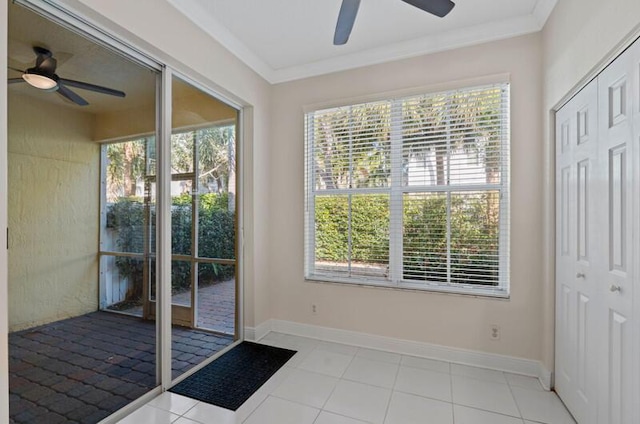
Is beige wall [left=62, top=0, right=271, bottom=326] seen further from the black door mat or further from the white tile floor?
the white tile floor

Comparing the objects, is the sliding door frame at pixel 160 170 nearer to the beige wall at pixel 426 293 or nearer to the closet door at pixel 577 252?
the beige wall at pixel 426 293

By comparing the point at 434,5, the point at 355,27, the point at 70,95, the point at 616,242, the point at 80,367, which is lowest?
the point at 80,367

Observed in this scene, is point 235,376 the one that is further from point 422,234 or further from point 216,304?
point 422,234

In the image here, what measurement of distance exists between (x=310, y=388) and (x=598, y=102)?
2.65 m

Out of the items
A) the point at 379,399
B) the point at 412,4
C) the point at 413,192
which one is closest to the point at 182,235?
the point at 379,399

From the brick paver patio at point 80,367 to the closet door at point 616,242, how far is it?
281 centimetres

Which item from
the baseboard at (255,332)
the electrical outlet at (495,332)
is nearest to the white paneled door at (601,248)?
the electrical outlet at (495,332)

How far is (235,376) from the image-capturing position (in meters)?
2.48

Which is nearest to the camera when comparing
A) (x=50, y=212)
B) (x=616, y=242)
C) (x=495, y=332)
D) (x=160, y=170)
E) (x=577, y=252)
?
(x=616, y=242)

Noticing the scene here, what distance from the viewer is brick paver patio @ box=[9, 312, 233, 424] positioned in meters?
1.57

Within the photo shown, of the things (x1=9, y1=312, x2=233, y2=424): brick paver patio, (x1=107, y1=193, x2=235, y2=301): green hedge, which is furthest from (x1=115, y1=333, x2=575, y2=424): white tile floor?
(x1=107, y1=193, x2=235, y2=301): green hedge

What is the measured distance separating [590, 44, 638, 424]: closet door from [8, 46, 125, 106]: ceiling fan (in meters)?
2.94

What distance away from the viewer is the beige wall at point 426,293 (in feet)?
8.24

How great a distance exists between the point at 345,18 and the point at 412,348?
281 cm
